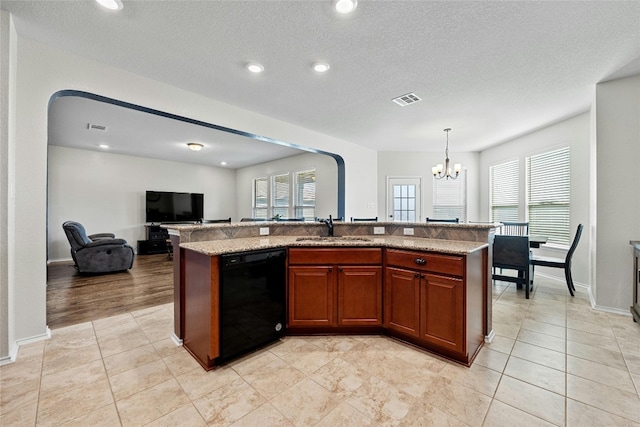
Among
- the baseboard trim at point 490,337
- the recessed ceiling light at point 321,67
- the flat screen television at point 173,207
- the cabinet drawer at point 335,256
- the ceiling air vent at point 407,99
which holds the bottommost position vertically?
the baseboard trim at point 490,337

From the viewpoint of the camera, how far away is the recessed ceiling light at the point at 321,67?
275 cm

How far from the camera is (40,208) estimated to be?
95.3 inches

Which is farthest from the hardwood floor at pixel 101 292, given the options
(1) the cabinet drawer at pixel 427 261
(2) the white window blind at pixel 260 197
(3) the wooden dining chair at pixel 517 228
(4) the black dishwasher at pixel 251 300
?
(3) the wooden dining chair at pixel 517 228

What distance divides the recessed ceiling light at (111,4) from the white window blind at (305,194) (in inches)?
203

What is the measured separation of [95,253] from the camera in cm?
497

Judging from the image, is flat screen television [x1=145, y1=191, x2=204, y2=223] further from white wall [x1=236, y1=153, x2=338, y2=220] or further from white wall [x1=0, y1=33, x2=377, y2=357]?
white wall [x1=0, y1=33, x2=377, y2=357]

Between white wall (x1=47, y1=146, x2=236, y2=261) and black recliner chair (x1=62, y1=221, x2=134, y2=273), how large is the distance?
2.18m

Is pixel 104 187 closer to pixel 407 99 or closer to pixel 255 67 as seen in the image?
pixel 255 67

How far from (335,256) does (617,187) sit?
135 inches

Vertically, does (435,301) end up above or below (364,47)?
below

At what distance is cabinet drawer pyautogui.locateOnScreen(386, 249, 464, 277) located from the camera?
2.06 meters

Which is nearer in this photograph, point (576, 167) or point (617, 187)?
point (617, 187)

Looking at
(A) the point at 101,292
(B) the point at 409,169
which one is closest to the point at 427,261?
(A) the point at 101,292

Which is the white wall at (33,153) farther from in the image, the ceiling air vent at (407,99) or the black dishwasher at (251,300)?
the ceiling air vent at (407,99)
